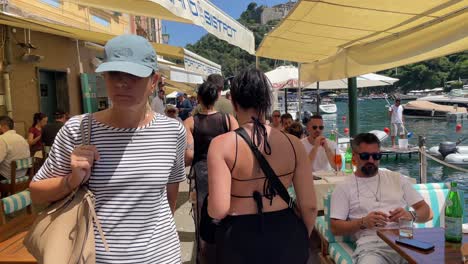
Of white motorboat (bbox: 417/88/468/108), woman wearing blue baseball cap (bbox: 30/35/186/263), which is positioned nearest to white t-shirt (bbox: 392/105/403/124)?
woman wearing blue baseball cap (bbox: 30/35/186/263)

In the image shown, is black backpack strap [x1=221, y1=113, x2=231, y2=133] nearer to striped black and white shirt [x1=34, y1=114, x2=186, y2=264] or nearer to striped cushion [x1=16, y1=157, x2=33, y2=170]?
striped black and white shirt [x1=34, y1=114, x2=186, y2=264]

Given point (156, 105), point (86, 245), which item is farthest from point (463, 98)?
point (86, 245)

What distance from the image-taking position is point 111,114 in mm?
1589

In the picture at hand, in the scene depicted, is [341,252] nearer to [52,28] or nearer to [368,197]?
[368,197]

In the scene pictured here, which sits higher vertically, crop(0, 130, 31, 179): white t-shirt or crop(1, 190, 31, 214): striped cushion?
crop(0, 130, 31, 179): white t-shirt

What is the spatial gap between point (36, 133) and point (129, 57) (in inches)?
249

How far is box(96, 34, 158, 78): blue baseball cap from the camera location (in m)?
1.44

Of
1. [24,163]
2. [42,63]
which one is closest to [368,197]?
[24,163]

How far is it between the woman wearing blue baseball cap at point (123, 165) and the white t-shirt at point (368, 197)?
6.49 ft

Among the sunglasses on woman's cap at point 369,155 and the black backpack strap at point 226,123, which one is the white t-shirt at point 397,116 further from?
the black backpack strap at point 226,123

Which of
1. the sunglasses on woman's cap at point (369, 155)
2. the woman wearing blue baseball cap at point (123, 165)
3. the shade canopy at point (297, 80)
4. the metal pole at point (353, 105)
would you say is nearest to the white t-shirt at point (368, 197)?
the sunglasses on woman's cap at point (369, 155)

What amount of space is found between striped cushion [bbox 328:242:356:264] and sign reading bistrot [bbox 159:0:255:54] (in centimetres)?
218

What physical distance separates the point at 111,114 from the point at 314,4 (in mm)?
2772

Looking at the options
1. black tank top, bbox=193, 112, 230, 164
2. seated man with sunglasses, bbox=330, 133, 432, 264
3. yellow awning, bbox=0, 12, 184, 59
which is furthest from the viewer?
yellow awning, bbox=0, 12, 184, 59
